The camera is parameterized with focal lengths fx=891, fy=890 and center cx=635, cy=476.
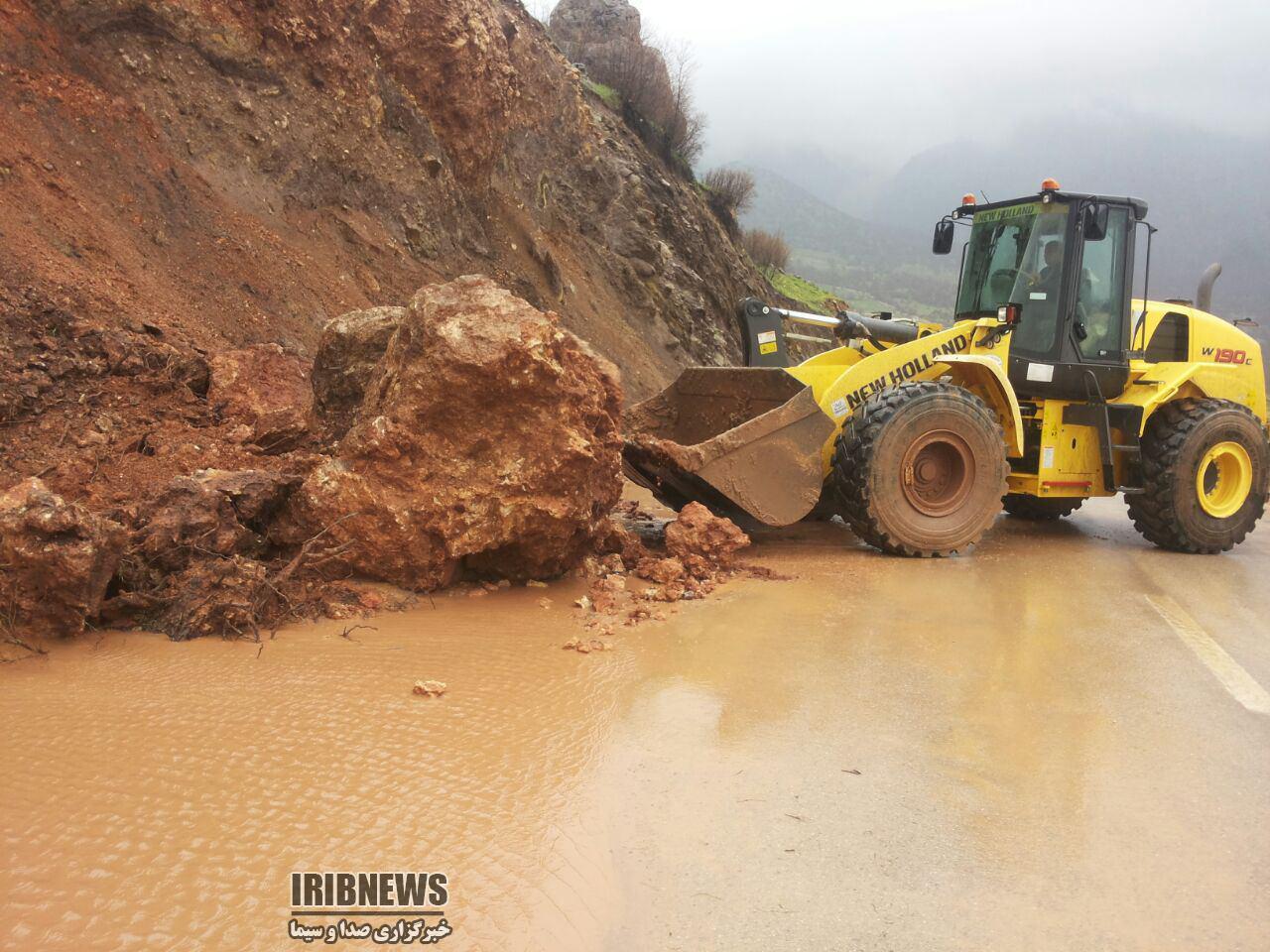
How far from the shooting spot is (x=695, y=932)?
2236 mm

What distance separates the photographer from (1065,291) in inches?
293

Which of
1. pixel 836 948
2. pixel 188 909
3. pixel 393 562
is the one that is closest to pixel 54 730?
pixel 188 909

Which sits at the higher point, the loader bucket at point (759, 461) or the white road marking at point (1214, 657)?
the loader bucket at point (759, 461)

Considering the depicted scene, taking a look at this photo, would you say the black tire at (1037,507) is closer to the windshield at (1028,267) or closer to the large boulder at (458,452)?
the windshield at (1028,267)

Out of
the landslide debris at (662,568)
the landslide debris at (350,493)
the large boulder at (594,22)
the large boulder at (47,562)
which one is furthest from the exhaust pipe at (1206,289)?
the large boulder at (594,22)

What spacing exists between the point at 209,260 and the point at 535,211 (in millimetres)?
7112

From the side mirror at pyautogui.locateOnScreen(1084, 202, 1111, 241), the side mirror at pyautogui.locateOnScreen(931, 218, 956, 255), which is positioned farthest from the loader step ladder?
the side mirror at pyautogui.locateOnScreen(931, 218, 956, 255)

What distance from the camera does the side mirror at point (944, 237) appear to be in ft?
26.6

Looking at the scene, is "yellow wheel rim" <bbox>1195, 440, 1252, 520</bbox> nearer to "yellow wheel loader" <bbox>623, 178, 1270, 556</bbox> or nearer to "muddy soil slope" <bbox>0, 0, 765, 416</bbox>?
"yellow wheel loader" <bbox>623, 178, 1270, 556</bbox>

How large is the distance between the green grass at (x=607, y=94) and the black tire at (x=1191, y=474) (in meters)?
14.9

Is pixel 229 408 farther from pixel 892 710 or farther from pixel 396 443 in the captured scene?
pixel 892 710

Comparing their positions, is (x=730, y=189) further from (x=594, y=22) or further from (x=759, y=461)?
(x=759, y=461)

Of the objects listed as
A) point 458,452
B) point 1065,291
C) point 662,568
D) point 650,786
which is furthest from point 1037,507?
point 650,786

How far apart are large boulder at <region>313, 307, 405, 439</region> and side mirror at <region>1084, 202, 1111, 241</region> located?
17.8 feet
